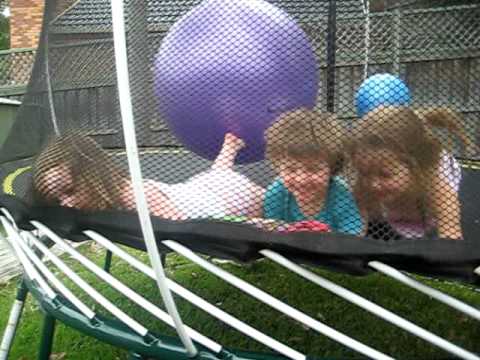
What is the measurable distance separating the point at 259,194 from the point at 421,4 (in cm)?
62

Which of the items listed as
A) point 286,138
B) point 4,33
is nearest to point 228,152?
point 286,138

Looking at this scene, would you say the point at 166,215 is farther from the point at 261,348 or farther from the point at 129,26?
the point at 261,348

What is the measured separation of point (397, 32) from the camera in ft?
4.77

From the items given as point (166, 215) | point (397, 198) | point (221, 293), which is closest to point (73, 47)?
point (166, 215)

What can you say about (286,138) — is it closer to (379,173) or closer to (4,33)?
(379,173)

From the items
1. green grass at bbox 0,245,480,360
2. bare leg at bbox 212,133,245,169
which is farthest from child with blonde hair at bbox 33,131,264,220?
green grass at bbox 0,245,480,360

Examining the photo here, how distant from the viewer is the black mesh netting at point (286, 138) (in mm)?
1228

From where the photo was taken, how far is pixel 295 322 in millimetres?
2375

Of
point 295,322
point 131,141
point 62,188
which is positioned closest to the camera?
point 131,141

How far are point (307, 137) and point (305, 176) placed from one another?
8 cm

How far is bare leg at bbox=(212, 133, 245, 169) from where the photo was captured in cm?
136

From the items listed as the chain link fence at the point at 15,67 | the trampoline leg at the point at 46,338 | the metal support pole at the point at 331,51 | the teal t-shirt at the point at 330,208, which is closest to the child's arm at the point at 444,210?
the teal t-shirt at the point at 330,208

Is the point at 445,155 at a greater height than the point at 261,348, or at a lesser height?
greater

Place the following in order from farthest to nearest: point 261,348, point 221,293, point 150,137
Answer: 1. point 221,293
2. point 261,348
3. point 150,137
